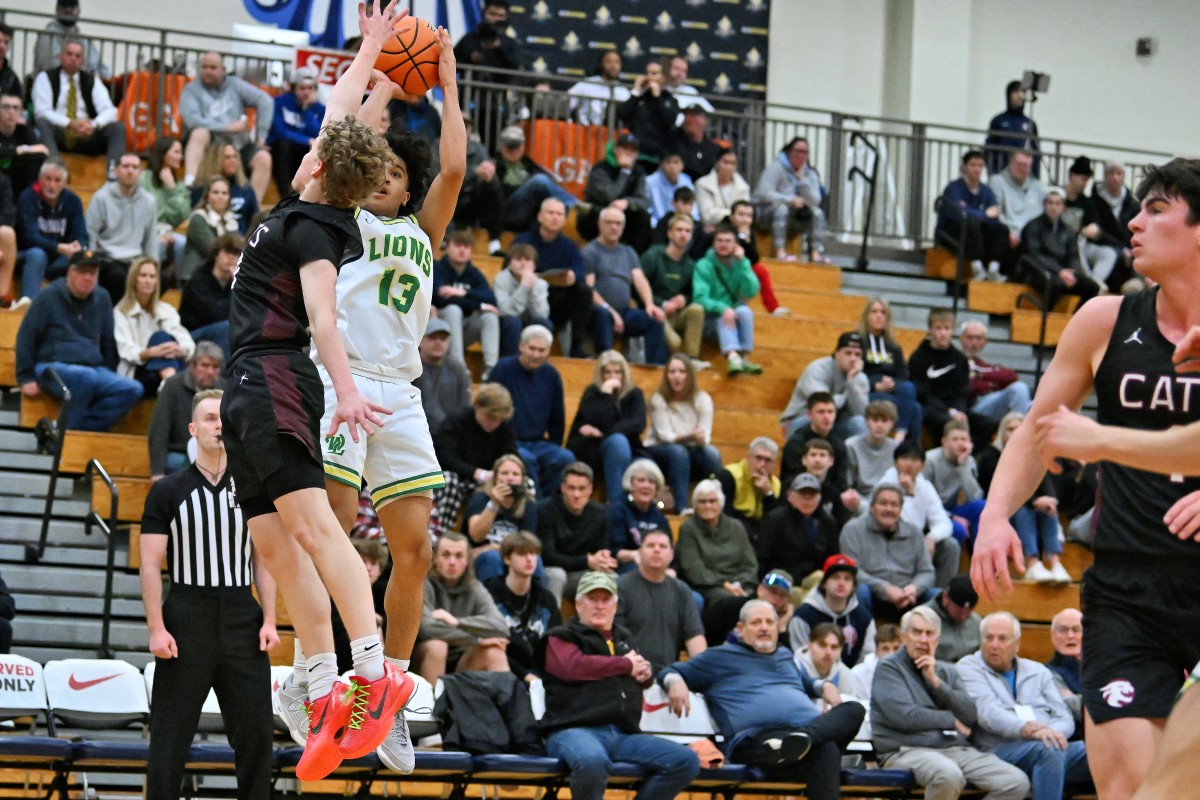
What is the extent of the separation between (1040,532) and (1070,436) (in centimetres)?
970

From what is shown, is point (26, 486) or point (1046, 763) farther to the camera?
point (26, 486)

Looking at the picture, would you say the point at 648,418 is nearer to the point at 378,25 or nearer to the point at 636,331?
the point at 636,331

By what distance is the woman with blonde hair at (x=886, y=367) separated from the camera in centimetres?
1416

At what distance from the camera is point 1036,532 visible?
13.4 metres

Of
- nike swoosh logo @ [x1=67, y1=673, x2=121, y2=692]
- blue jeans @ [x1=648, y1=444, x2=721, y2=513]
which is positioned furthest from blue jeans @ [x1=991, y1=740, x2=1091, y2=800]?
nike swoosh logo @ [x1=67, y1=673, x2=121, y2=692]

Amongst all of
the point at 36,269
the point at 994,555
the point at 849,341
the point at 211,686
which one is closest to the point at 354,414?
the point at 994,555

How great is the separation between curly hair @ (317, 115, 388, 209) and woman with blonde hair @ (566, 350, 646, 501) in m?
7.08

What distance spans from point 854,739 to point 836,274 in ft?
23.0

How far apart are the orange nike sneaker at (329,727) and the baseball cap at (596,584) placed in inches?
175

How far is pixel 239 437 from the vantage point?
18.0 feet

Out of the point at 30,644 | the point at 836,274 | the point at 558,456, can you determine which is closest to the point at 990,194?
the point at 836,274

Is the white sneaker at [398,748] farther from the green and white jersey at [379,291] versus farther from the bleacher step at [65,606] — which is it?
the bleacher step at [65,606]

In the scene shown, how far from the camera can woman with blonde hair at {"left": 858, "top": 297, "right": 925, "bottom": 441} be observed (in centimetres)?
1416

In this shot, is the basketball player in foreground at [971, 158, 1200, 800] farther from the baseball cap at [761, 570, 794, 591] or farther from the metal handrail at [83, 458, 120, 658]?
the metal handrail at [83, 458, 120, 658]
